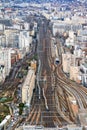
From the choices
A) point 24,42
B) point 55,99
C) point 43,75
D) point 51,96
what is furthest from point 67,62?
point 24,42

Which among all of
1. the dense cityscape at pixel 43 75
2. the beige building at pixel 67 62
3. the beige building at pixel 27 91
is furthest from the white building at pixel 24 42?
the beige building at pixel 27 91

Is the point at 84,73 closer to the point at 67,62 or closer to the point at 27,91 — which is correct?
the point at 67,62

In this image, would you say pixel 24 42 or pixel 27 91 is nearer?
pixel 27 91

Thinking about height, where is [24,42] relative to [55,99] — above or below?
above

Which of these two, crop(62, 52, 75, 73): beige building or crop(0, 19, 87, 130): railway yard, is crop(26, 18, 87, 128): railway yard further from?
crop(62, 52, 75, 73): beige building

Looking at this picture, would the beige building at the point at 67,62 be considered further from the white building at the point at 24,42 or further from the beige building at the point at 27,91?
the white building at the point at 24,42

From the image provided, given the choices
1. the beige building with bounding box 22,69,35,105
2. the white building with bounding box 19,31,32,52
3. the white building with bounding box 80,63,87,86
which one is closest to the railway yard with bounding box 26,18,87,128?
the beige building with bounding box 22,69,35,105

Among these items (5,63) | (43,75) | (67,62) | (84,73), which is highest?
(5,63)

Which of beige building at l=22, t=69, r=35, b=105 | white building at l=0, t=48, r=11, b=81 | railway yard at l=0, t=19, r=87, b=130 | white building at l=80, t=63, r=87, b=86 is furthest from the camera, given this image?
white building at l=0, t=48, r=11, b=81
